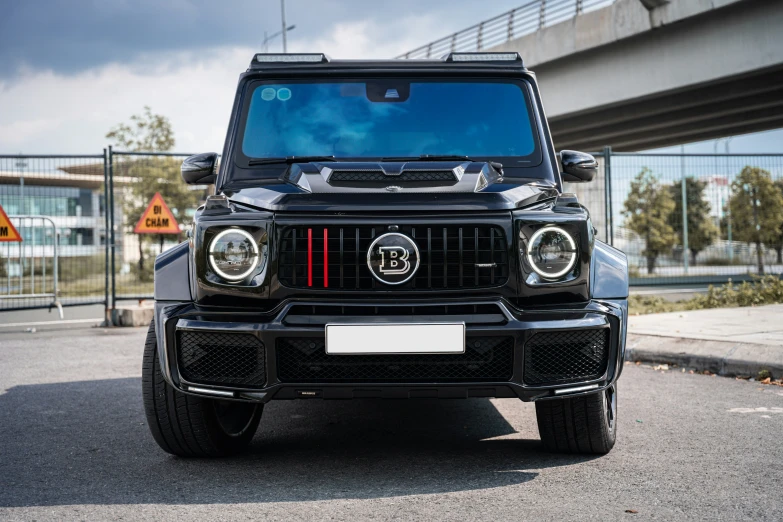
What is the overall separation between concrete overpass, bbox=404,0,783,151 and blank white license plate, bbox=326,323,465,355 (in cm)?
1803

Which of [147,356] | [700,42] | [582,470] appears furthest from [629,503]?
[700,42]

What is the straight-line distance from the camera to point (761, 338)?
718 cm

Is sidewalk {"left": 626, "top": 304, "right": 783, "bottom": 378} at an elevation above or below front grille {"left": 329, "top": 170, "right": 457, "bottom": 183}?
below

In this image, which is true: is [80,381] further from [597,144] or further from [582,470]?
[597,144]

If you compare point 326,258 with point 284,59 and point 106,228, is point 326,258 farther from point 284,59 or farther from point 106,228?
point 106,228

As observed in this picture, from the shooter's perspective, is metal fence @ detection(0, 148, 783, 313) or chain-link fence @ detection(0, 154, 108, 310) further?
metal fence @ detection(0, 148, 783, 313)

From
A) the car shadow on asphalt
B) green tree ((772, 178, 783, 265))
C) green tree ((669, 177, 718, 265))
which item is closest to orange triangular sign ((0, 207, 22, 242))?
the car shadow on asphalt

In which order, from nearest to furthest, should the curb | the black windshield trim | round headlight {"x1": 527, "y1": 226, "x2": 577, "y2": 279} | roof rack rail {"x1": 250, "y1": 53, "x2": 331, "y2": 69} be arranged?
round headlight {"x1": 527, "y1": 226, "x2": 577, "y2": 279}, the black windshield trim, roof rack rail {"x1": 250, "y1": 53, "x2": 331, "y2": 69}, the curb

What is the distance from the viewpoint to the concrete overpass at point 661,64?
1903 centimetres

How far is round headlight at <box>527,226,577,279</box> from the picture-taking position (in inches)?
132

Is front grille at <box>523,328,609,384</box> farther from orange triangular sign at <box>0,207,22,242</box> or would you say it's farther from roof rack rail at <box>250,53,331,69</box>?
orange triangular sign at <box>0,207,22,242</box>

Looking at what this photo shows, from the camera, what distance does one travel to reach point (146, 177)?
1698 centimetres

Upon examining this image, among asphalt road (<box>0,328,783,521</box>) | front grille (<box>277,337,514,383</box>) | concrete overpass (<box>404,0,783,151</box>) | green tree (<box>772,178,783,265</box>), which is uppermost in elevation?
concrete overpass (<box>404,0,783,151</box>)

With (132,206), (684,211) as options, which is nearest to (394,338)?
(684,211)
